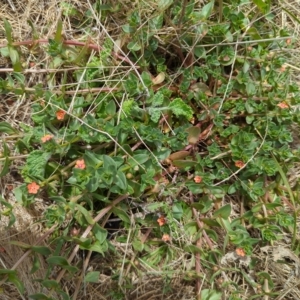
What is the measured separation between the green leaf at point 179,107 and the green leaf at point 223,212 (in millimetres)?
436

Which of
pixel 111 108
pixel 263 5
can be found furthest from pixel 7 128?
pixel 263 5

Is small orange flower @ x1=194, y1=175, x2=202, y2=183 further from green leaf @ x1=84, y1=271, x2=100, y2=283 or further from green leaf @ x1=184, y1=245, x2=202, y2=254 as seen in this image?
green leaf @ x1=84, y1=271, x2=100, y2=283

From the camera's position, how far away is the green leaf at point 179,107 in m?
1.97

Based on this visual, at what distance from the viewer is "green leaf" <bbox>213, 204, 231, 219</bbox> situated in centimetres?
194

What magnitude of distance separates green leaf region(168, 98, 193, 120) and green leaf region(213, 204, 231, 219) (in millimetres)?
Result: 436

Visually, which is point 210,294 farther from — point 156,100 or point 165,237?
point 156,100

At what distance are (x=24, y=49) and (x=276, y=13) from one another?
4.15ft

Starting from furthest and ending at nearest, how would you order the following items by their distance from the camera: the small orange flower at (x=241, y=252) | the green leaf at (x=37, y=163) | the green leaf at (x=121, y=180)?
the small orange flower at (x=241, y=252)
the green leaf at (x=37, y=163)
the green leaf at (x=121, y=180)

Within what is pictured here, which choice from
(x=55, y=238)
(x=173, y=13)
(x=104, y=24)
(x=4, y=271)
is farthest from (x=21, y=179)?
(x=173, y=13)

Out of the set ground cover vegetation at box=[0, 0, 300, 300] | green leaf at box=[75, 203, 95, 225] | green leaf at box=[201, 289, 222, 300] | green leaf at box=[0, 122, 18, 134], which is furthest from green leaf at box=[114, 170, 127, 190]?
green leaf at box=[201, 289, 222, 300]

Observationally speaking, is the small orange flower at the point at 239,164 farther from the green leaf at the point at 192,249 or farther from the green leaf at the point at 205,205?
the green leaf at the point at 192,249

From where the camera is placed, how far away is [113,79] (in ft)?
6.68

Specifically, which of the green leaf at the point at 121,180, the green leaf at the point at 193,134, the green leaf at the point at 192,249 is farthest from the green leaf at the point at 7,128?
the green leaf at the point at 192,249

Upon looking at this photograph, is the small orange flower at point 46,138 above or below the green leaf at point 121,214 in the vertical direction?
above
